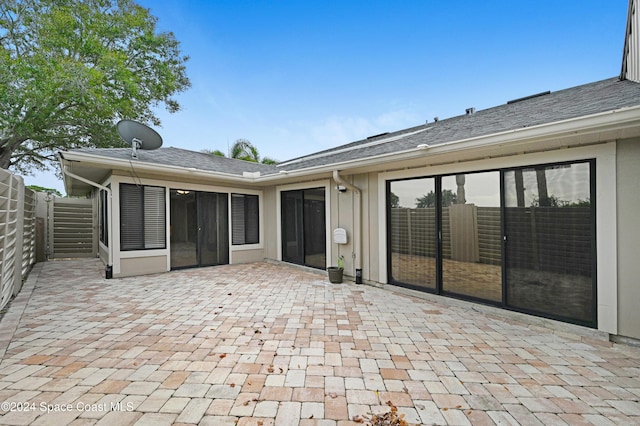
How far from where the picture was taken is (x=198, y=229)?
281 inches

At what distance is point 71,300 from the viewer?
4.43 m

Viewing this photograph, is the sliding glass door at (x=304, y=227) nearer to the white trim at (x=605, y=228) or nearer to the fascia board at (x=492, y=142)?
the fascia board at (x=492, y=142)

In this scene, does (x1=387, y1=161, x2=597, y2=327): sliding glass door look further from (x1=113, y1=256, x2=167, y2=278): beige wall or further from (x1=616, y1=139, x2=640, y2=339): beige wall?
(x1=113, y1=256, x2=167, y2=278): beige wall

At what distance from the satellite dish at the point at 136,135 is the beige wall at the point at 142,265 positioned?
7.86 feet

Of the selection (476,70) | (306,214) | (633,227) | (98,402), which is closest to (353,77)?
(476,70)

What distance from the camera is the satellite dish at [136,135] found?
605 centimetres

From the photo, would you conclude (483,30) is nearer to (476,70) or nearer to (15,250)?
(476,70)

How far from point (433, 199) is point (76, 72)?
1235cm

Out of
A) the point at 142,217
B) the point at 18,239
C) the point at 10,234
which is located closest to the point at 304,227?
the point at 142,217

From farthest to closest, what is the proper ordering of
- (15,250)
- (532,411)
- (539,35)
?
1. (539,35)
2. (15,250)
3. (532,411)

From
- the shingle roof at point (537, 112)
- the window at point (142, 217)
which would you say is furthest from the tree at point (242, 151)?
the window at point (142, 217)

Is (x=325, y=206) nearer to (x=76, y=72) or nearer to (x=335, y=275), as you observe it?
(x=335, y=275)

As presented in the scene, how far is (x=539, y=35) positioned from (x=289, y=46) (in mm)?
7426

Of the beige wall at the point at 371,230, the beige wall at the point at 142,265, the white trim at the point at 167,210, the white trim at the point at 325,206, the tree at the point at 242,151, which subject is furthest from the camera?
the tree at the point at 242,151
